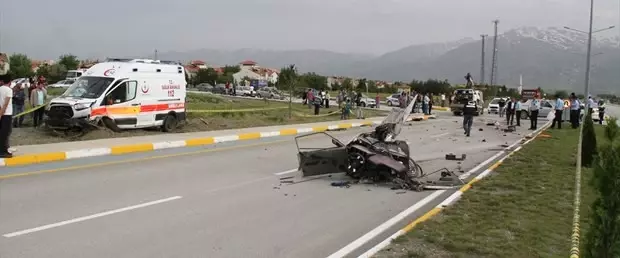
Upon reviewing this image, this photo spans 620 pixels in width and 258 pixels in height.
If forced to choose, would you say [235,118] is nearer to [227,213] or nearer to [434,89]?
[227,213]

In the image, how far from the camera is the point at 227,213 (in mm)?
7723

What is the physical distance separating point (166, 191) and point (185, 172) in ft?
7.26

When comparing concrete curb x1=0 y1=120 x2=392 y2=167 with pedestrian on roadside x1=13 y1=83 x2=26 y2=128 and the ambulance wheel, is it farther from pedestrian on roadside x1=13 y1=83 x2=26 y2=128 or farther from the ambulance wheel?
pedestrian on roadside x1=13 y1=83 x2=26 y2=128

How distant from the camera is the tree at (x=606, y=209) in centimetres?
359

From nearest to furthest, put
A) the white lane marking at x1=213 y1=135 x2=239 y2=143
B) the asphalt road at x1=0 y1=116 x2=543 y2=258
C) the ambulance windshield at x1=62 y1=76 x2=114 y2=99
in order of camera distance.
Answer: the asphalt road at x1=0 y1=116 x2=543 y2=258 → the ambulance windshield at x1=62 y1=76 x2=114 y2=99 → the white lane marking at x1=213 y1=135 x2=239 y2=143

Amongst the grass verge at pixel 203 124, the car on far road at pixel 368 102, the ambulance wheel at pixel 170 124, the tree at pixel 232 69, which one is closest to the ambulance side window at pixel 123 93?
the grass verge at pixel 203 124

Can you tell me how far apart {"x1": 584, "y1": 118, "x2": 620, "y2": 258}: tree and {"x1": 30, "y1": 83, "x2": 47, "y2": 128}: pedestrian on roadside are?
17.3m

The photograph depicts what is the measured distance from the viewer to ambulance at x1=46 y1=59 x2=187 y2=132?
1642 cm

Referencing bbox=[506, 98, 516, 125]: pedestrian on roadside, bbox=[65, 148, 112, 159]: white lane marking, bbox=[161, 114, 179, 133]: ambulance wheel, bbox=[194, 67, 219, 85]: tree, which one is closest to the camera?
bbox=[65, 148, 112, 159]: white lane marking

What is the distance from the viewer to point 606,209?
3.72 metres

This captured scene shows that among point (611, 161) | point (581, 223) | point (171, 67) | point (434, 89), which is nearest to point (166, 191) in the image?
point (581, 223)

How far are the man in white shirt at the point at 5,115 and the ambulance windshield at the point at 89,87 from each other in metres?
5.45

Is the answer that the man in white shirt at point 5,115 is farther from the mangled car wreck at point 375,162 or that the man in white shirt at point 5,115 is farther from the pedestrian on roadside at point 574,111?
the pedestrian on roadside at point 574,111

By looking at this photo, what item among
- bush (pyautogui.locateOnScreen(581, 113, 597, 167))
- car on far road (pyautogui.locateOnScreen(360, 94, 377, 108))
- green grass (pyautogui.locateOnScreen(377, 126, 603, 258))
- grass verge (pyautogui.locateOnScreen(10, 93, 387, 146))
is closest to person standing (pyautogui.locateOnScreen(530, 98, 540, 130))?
grass verge (pyautogui.locateOnScreen(10, 93, 387, 146))
